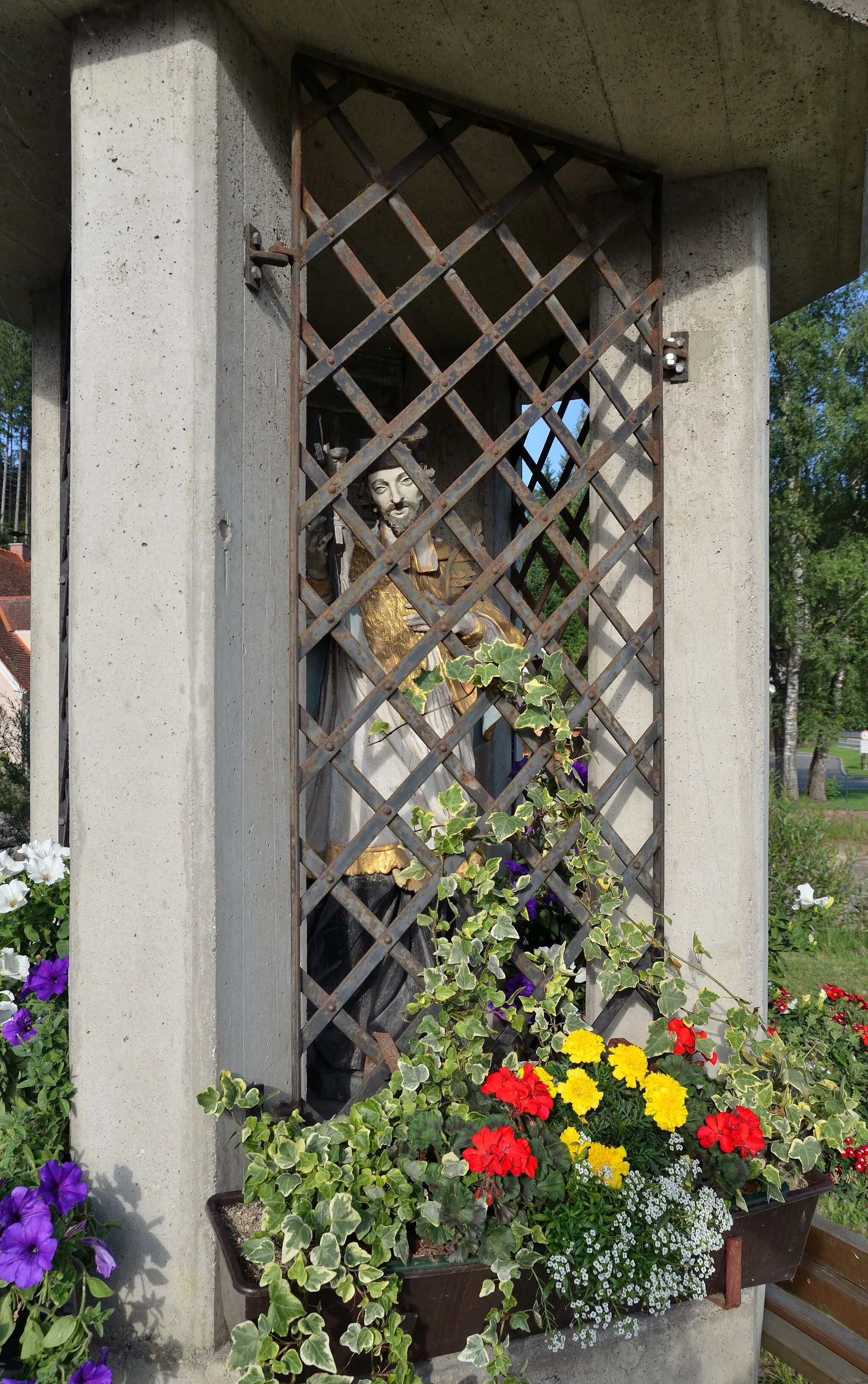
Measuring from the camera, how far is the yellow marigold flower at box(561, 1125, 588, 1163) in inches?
76.2

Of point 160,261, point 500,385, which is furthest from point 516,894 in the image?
point 500,385

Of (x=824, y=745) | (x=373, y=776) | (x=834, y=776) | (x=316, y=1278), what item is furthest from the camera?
(x=834, y=776)

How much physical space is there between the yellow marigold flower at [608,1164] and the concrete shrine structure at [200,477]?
0.46 meters

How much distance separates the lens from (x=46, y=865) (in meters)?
2.41

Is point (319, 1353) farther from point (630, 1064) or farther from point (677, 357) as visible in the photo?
point (677, 357)

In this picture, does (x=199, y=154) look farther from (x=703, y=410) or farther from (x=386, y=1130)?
(x=386, y=1130)

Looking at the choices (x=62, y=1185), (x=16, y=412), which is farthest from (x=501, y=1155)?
(x=16, y=412)

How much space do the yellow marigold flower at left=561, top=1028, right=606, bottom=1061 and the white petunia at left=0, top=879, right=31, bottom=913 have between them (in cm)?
141

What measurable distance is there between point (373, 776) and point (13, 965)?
107 cm

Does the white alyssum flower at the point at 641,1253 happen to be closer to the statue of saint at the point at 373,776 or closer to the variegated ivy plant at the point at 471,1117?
the variegated ivy plant at the point at 471,1117

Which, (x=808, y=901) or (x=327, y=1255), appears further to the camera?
(x=808, y=901)

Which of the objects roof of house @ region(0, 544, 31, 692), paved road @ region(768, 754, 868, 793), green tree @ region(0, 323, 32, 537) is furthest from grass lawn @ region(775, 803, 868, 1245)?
paved road @ region(768, 754, 868, 793)

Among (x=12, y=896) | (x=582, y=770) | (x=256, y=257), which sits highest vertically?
(x=256, y=257)

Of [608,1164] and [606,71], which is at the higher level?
[606,71]
